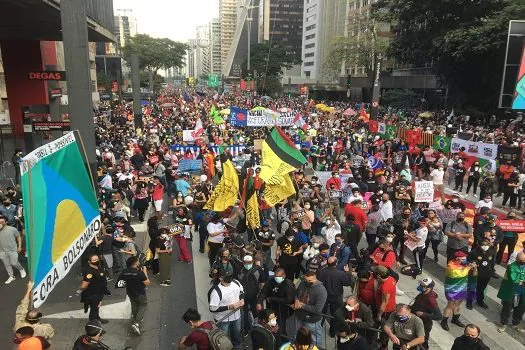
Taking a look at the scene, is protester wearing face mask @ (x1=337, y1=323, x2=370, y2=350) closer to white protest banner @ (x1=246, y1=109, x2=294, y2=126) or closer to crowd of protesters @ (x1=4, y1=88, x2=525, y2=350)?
crowd of protesters @ (x1=4, y1=88, x2=525, y2=350)

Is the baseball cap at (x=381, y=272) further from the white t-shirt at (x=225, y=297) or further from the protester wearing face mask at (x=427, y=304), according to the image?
the white t-shirt at (x=225, y=297)

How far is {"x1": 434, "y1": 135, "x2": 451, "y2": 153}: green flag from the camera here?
18.3 meters

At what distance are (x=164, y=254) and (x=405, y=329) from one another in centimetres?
480

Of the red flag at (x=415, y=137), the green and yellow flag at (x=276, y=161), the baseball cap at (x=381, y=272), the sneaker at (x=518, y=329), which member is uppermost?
the green and yellow flag at (x=276, y=161)

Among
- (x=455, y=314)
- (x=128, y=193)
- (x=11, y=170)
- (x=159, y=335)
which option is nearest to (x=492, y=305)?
(x=455, y=314)

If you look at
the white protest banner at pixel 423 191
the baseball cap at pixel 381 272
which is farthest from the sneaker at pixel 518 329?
the white protest banner at pixel 423 191

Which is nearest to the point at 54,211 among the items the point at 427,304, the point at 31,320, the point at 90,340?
the point at 31,320

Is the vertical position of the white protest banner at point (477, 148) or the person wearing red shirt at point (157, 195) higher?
the white protest banner at point (477, 148)

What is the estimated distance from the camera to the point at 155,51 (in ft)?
265

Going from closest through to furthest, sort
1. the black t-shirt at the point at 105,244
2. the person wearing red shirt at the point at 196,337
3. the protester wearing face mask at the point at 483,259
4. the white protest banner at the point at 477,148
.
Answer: the person wearing red shirt at the point at 196,337
the protester wearing face mask at the point at 483,259
the black t-shirt at the point at 105,244
the white protest banner at the point at 477,148

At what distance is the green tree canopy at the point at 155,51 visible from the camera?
264 feet

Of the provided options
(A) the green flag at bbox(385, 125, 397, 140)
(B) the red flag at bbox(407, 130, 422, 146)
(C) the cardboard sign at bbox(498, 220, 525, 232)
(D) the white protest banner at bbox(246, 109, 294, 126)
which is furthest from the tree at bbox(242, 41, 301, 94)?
(C) the cardboard sign at bbox(498, 220, 525, 232)

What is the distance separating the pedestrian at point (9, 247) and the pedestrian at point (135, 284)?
115 inches

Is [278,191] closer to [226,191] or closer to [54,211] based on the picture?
[226,191]
